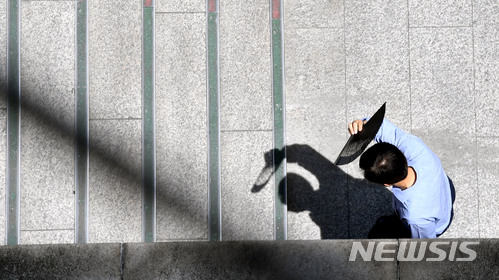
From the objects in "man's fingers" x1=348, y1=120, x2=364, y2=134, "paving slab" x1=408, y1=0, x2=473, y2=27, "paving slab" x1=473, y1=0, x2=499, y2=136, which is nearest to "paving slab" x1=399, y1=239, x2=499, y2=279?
"man's fingers" x1=348, y1=120, x2=364, y2=134

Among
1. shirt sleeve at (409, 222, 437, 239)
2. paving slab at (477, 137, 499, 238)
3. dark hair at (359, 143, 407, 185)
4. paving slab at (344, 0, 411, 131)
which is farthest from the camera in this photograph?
paving slab at (344, 0, 411, 131)

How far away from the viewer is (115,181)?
5.09m

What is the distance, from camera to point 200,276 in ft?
12.1

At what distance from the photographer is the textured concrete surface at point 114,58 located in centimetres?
512

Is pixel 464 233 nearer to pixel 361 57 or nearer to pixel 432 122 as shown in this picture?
pixel 432 122

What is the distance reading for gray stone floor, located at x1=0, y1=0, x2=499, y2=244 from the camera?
→ 5066mm

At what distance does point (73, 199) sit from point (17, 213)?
61cm

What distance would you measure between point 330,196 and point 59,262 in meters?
2.76

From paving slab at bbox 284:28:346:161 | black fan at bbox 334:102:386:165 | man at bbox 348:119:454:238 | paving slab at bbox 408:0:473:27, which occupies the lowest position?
man at bbox 348:119:454:238

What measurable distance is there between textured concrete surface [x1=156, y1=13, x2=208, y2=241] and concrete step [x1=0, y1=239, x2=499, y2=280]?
1350 mm

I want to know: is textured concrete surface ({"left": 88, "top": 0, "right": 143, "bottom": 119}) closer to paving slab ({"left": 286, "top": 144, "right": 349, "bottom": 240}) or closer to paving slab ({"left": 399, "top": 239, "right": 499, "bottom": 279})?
paving slab ({"left": 286, "top": 144, "right": 349, "bottom": 240})

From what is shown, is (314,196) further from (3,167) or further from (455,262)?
(3,167)

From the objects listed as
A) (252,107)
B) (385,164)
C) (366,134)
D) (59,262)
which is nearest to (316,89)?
(252,107)

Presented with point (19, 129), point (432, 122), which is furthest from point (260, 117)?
point (19, 129)
